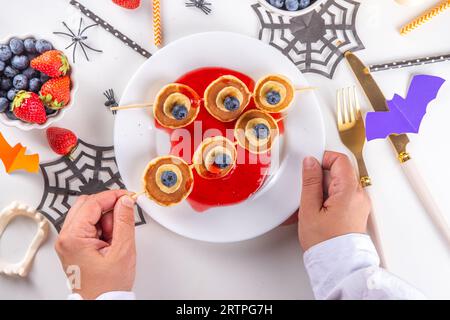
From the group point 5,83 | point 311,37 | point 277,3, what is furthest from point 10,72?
point 311,37

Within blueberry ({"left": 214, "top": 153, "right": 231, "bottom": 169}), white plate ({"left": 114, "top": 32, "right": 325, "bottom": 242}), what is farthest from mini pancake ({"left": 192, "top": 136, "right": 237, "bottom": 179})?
white plate ({"left": 114, "top": 32, "right": 325, "bottom": 242})

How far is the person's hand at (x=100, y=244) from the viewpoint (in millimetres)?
1214

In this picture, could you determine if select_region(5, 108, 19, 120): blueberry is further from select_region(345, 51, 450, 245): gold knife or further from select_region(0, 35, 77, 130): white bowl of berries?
select_region(345, 51, 450, 245): gold knife

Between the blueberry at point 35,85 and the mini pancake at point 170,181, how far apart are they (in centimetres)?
36

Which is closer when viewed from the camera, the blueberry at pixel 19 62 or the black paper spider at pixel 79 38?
the blueberry at pixel 19 62

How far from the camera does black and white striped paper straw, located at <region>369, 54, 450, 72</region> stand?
137cm

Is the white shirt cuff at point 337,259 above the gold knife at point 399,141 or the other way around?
the other way around

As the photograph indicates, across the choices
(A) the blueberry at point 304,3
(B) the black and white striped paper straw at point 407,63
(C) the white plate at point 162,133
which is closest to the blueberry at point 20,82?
(C) the white plate at point 162,133

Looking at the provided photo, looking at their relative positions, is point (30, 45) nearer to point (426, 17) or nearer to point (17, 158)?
point (17, 158)

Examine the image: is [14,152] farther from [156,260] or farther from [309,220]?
[309,220]

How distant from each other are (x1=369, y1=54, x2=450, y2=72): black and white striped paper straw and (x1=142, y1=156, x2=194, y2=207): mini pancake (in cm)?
63

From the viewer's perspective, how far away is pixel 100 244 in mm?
1235

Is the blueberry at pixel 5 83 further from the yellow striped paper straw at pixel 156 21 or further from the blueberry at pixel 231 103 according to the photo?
the blueberry at pixel 231 103

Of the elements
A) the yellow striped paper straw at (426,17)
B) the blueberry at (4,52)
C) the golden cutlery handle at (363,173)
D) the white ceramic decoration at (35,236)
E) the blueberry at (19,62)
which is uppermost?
the yellow striped paper straw at (426,17)
